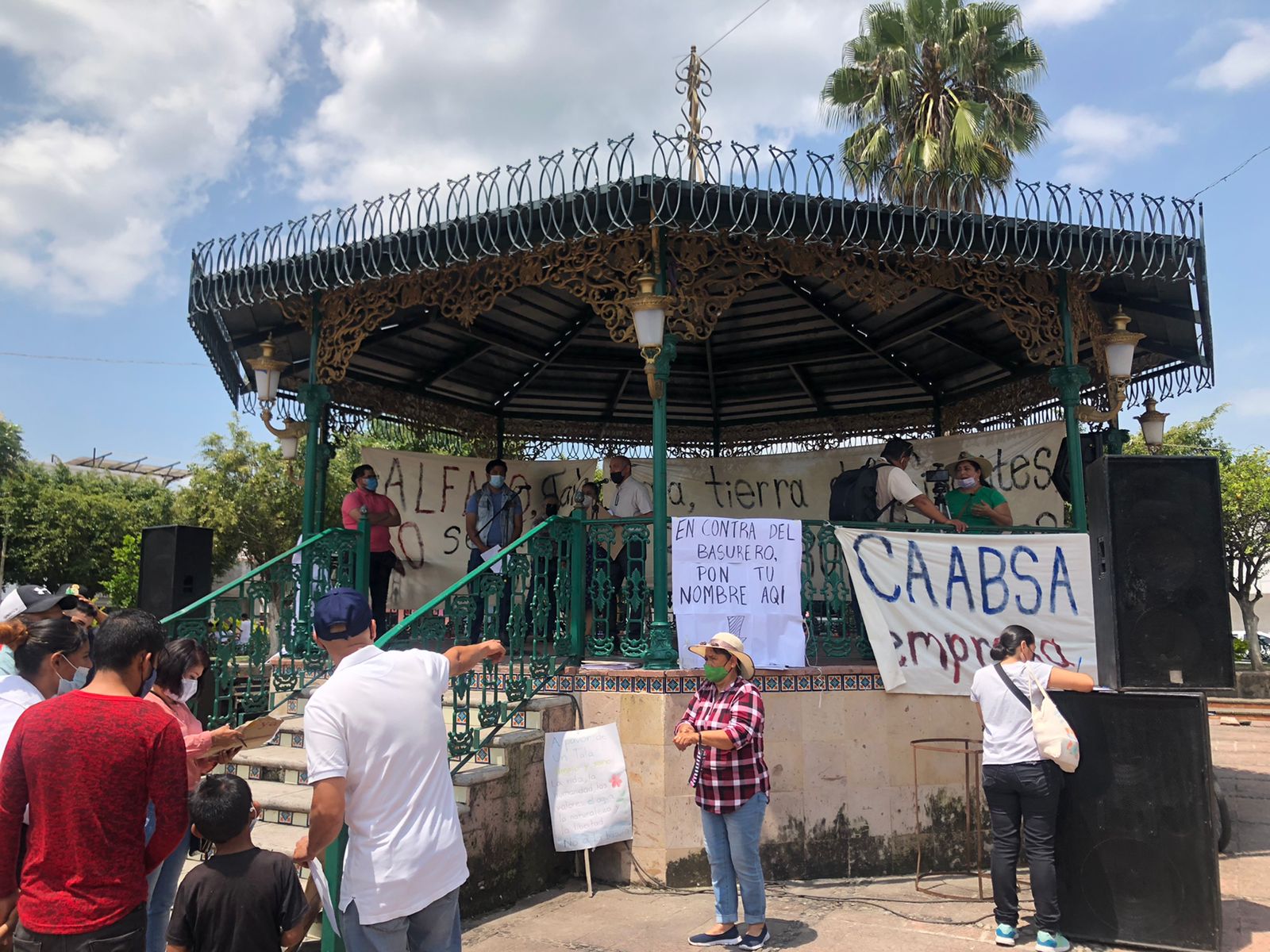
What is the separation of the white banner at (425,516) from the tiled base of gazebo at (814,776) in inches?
171

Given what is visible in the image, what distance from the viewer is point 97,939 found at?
9.14 ft

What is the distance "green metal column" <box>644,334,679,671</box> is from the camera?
6.76 m

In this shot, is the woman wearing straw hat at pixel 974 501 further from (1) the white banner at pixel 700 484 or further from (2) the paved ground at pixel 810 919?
(2) the paved ground at pixel 810 919

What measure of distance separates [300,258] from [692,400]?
5.99 meters

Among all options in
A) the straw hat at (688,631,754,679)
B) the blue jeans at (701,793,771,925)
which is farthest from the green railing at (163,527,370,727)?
the blue jeans at (701,793,771,925)

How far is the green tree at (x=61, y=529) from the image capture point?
3288 cm

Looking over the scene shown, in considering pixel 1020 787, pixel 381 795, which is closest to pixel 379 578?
pixel 1020 787

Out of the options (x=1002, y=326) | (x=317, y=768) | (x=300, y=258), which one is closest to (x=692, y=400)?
(x=1002, y=326)

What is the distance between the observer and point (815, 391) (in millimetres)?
12328

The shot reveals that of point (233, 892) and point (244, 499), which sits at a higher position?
point (244, 499)

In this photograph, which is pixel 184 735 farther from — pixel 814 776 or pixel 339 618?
pixel 814 776

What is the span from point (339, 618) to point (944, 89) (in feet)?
66.5

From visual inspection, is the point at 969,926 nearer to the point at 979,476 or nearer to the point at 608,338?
the point at 979,476

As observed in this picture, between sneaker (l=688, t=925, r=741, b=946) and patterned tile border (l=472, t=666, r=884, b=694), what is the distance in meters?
1.68
